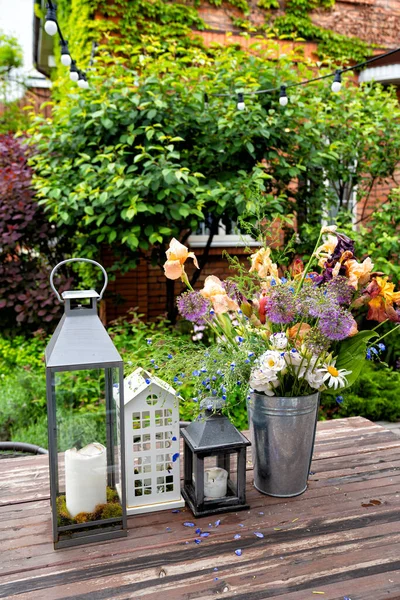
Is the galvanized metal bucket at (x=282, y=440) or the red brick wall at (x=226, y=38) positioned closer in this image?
the galvanized metal bucket at (x=282, y=440)

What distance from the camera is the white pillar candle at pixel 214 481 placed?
56.6 inches

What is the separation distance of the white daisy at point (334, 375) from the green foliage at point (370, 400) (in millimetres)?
2516

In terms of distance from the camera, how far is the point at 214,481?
1440 millimetres

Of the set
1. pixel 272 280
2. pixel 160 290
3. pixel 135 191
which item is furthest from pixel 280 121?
pixel 272 280

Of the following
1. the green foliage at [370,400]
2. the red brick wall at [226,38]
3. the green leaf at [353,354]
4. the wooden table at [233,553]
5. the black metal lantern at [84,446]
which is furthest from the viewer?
the red brick wall at [226,38]

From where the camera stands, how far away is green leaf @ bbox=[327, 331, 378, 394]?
1455 mm

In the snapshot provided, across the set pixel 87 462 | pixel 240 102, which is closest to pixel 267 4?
pixel 240 102

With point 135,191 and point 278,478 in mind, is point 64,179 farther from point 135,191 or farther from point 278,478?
point 278,478

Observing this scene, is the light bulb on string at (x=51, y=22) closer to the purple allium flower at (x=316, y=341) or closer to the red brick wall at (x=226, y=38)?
the purple allium flower at (x=316, y=341)

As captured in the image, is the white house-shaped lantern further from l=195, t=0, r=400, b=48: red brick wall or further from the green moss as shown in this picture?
l=195, t=0, r=400, b=48: red brick wall

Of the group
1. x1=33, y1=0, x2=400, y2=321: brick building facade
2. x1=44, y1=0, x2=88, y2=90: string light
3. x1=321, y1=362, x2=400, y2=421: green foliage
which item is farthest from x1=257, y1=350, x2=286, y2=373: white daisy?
x1=33, y1=0, x2=400, y2=321: brick building facade

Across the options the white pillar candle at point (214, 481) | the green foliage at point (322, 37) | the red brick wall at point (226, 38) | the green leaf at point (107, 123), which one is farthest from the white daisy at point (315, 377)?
the green foliage at point (322, 37)

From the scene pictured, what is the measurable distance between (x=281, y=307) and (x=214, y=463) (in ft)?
1.65

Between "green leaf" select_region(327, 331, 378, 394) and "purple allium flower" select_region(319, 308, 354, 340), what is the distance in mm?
181
